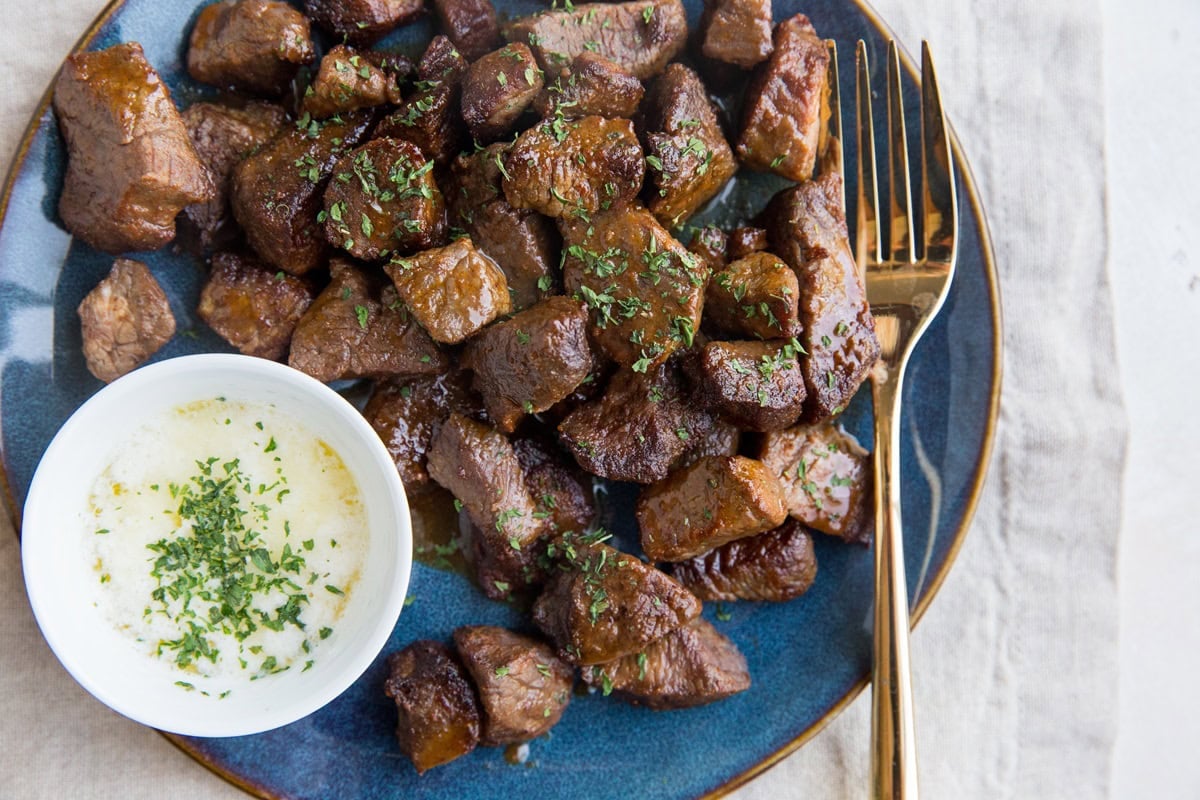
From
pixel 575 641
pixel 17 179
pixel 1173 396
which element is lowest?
pixel 575 641

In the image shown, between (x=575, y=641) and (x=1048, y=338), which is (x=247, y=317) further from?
(x=1048, y=338)

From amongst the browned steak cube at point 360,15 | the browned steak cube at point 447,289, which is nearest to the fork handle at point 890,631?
the browned steak cube at point 447,289

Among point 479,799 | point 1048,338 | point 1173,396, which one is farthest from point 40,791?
point 1173,396

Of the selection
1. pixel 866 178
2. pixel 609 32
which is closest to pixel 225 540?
pixel 609 32

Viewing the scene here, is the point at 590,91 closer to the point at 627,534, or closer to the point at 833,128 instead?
the point at 833,128

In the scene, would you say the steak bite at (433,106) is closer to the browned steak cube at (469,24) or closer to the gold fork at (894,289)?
the browned steak cube at (469,24)

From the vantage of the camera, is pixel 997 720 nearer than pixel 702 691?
No
